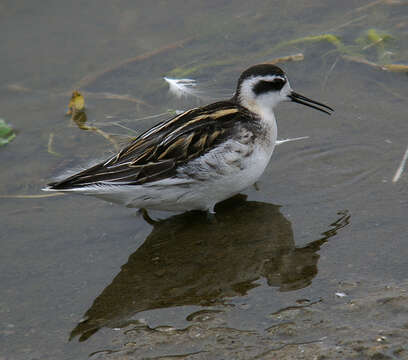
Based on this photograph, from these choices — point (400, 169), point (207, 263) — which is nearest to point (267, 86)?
point (400, 169)

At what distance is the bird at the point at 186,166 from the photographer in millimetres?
6176

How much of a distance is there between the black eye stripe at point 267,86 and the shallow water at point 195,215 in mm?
790

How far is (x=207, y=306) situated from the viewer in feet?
17.4

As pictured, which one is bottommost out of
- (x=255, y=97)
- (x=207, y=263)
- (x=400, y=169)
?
(x=207, y=263)

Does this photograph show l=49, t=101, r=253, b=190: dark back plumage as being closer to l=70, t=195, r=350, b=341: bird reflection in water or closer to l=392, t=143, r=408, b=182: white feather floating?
l=70, t=195, r=350, b=341: bird reflection in water

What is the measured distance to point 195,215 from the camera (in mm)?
6758

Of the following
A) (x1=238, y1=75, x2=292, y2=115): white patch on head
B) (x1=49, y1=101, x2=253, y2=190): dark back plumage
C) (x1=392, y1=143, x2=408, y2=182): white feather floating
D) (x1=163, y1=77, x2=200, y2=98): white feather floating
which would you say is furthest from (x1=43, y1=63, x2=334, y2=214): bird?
(x1=163, y1=77, x2=200, y2=98): white feather floating

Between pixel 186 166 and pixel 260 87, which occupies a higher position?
pixel 260 87

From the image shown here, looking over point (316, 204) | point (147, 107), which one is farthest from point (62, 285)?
point (147, 107)

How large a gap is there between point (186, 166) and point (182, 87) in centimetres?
290

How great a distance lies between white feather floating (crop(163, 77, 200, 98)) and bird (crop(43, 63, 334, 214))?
2.19 m

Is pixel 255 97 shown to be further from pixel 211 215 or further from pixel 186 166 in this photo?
pixel 211 215

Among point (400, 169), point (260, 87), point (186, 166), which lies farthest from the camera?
point (260, 87)

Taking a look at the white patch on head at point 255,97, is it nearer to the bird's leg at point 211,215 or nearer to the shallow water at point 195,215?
the shallow water at point 195,215
